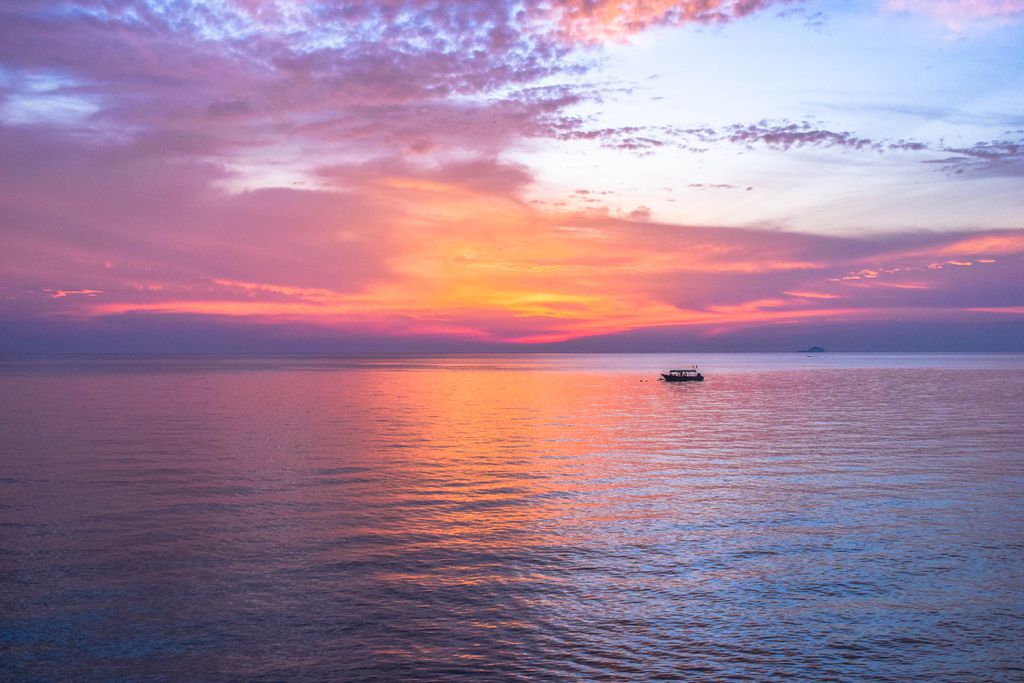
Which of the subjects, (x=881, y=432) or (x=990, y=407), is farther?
(x=990, y=407)

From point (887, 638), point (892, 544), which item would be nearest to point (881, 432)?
point (892, 544)

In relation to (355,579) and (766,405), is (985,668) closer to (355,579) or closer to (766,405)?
(355,579)

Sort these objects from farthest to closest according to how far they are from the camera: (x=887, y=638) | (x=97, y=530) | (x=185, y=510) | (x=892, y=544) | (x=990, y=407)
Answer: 1. (x=990, y=407)
2. (x=185, y=510)
3. (x=97, y=530)
4. (x=892, y=544)
5. (x=887, y=638)

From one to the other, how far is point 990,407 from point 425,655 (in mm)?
99916

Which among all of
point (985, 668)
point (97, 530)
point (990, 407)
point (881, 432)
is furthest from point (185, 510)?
point (990, 407)

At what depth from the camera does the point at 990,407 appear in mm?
96750

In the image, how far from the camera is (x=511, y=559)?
3017cm

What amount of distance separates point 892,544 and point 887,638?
10.7 m

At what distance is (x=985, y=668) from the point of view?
20.8 meters

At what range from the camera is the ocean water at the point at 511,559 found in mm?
21547

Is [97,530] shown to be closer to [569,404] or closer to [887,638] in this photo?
[887,638]

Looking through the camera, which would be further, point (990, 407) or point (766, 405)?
point (766, 405)

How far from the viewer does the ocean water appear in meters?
21.5

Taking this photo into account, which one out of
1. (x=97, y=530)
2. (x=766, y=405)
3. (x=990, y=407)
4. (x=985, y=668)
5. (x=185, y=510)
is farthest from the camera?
(x=766, y=405)
